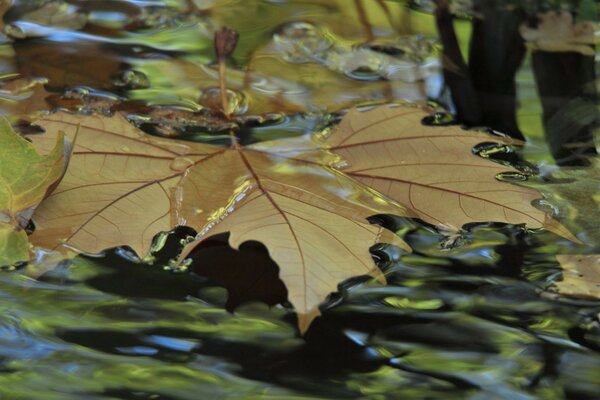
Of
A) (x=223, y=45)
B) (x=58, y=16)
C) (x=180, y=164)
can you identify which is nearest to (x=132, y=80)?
(x=223, y=45)

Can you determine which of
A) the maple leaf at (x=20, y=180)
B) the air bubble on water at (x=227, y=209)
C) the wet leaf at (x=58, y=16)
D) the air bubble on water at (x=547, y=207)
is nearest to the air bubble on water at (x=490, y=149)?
the air bubble on water at (x=547, y=207)

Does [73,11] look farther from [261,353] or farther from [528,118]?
[261,353]

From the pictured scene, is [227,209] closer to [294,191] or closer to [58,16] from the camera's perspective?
[294,191]

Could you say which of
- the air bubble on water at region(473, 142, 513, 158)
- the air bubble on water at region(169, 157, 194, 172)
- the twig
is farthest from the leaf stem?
the air bubble on water at region(473, 142, 513, 158)

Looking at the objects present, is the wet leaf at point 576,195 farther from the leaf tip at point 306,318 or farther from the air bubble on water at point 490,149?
the leaf tip at point 306,318

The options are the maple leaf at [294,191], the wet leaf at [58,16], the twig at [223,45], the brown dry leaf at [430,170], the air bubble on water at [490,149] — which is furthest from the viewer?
the wet leaf at [58,16]

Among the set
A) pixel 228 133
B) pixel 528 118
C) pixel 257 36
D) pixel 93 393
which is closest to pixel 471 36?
pixel 528 118
